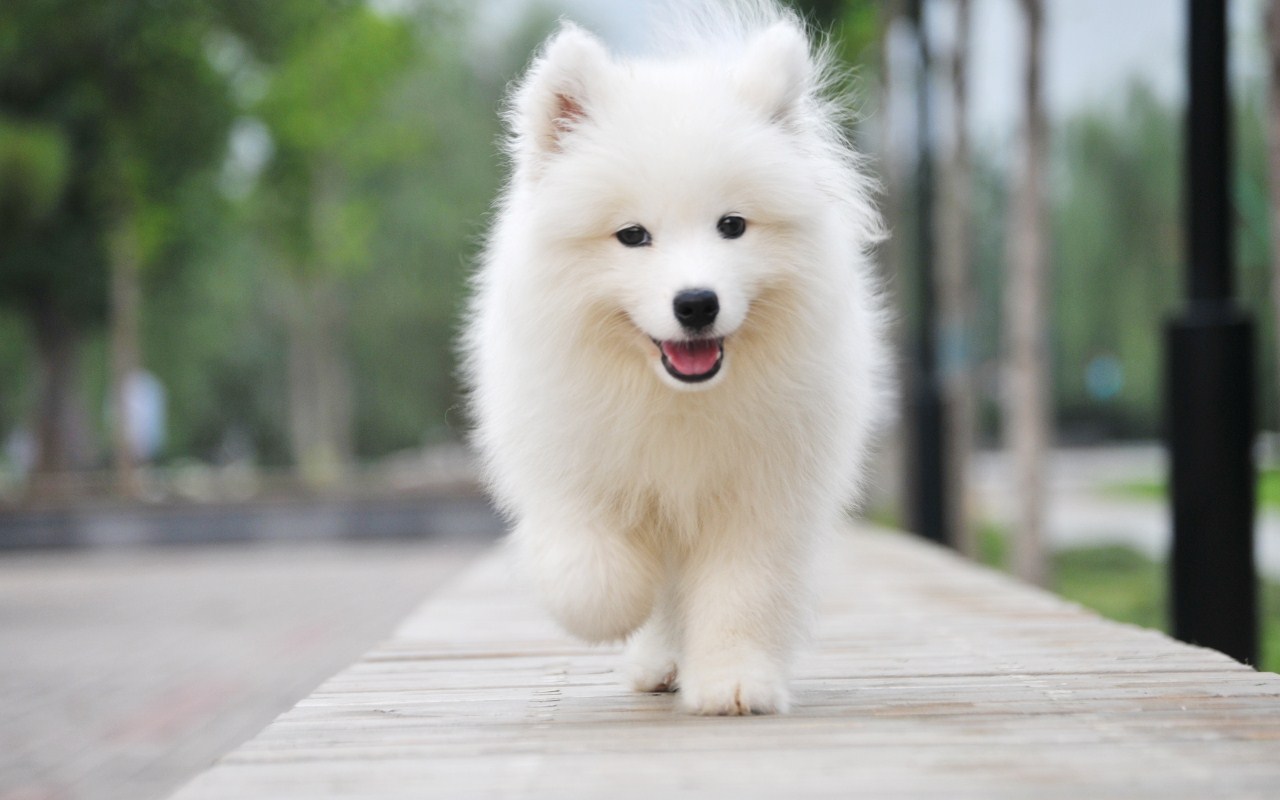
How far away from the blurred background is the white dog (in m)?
1.43

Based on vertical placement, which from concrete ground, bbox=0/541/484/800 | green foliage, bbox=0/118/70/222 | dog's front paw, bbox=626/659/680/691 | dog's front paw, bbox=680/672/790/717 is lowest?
concrete ground, bbox=0/541/484/800

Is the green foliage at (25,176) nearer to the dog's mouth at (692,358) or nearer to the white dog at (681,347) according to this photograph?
the white dog at (681,347)

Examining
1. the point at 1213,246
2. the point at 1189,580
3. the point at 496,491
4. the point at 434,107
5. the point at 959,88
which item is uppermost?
the point at 434,107

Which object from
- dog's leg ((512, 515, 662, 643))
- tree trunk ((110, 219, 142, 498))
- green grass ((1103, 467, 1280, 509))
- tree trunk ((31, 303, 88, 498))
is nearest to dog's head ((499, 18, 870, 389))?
dog's leg ((512, 515, 662, 643))

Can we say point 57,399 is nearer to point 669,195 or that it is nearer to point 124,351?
point 124,351

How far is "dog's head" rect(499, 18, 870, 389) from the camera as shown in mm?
3537

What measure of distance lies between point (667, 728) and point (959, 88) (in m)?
11.2

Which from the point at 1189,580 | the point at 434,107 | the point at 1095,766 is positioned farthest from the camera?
the point at 434,107

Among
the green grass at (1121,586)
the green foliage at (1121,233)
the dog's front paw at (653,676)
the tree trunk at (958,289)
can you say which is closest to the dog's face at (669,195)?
the dog's front paw at (653,676)

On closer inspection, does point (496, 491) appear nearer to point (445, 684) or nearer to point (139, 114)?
point (445, 684)

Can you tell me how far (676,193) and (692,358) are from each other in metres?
0.38

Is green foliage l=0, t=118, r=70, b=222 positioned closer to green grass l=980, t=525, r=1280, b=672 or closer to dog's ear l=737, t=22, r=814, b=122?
green grass l=980, t=525, r=1280, b=672

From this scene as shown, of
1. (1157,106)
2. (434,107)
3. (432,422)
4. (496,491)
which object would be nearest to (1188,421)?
(496,491)

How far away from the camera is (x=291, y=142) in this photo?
26109 mm
